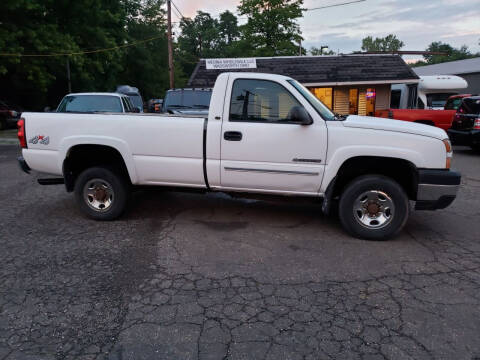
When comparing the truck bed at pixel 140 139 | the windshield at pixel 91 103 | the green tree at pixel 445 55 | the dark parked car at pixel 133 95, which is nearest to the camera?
the truck bed at pixel 140 139

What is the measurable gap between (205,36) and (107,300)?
80455mm

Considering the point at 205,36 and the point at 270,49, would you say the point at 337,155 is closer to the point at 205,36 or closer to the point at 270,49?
the point at 270,49

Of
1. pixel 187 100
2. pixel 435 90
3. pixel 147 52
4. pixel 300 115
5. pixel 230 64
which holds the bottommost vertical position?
pixel 300 115

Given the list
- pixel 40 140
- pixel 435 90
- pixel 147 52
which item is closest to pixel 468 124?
pixel 435 90

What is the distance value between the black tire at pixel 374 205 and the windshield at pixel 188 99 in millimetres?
6967

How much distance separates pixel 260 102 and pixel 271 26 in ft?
132

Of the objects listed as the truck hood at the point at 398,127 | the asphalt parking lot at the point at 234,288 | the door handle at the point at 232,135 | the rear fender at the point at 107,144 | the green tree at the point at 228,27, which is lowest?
the asphalt parking lot at the point at 234,288

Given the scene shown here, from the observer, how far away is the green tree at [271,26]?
41312 mm

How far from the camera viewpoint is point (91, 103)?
33.9 feet

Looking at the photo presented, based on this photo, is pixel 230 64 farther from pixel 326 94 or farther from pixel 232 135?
pixel 232 135

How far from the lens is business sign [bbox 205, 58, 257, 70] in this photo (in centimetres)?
2148

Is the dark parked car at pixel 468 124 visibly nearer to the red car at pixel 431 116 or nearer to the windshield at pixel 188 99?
the red car at pixel 431 116

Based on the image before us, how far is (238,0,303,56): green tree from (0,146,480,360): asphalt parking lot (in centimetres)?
3914

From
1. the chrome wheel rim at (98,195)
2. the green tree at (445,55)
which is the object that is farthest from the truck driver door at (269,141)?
the green tree at (445,55)
